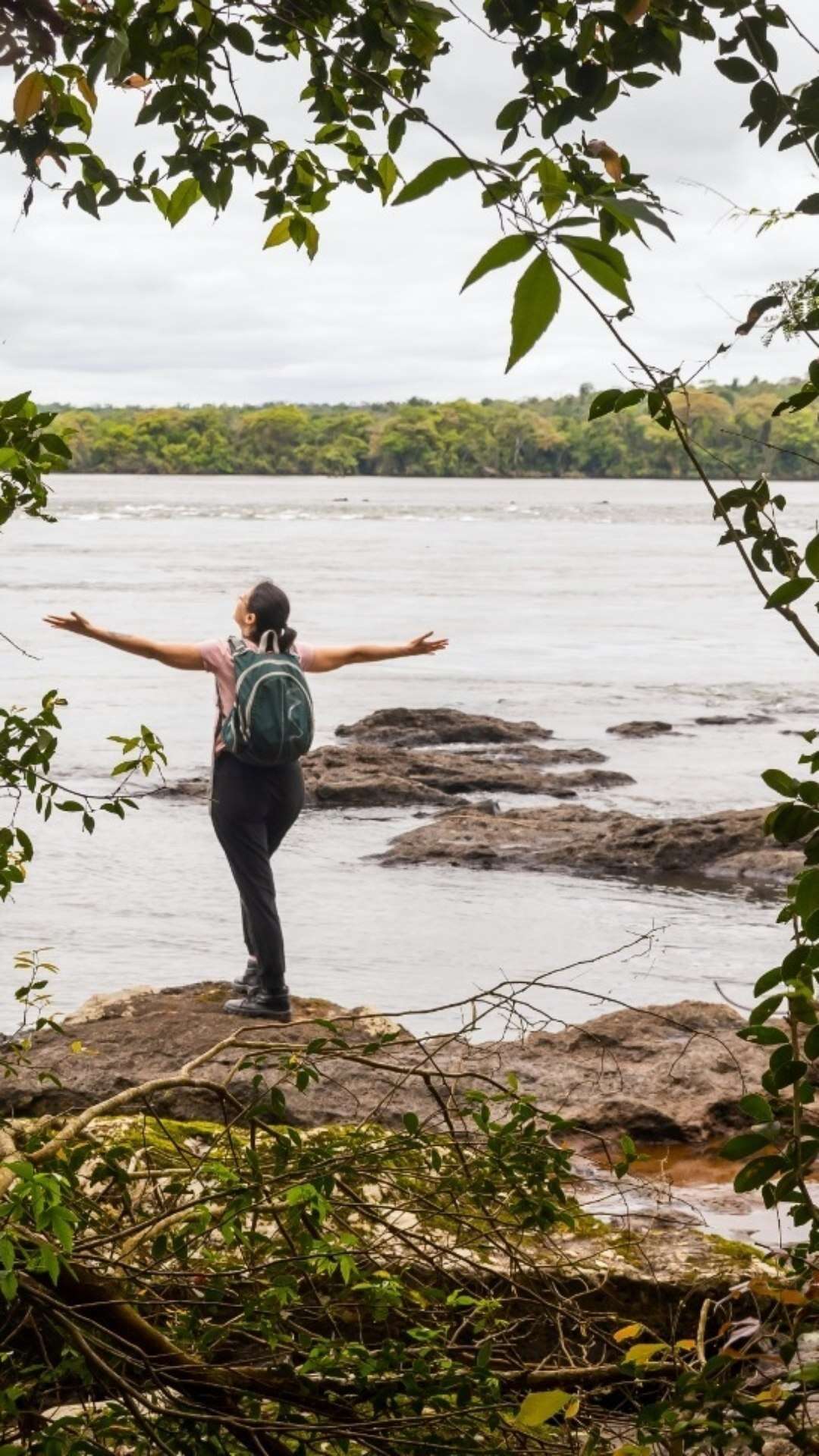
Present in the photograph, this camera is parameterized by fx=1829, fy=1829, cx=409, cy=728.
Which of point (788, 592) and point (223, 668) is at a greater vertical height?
point (788, 592)

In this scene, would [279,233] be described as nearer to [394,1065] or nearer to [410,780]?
[394,1065]

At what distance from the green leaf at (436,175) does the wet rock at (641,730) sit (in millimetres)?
23251

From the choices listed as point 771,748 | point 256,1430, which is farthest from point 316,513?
point 256,1430

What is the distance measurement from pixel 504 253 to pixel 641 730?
23536 mm

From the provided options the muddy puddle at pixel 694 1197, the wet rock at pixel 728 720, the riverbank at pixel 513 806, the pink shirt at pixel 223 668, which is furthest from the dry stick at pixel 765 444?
the wet rock at pixel 728 720

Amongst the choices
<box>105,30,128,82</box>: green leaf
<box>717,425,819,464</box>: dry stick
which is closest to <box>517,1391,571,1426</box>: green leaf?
<box>717,425,819,464</box>: dry stick

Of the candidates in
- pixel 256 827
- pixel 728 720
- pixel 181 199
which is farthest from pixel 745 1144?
pixel 728 720

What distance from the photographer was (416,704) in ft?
93.3

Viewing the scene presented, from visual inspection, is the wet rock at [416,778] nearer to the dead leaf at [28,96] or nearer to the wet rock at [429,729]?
the wet rock at [429,729]

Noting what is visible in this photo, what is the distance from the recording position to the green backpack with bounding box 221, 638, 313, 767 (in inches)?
313

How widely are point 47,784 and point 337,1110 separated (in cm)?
268

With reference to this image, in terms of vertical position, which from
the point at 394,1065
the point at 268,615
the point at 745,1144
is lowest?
the point at 394,1065

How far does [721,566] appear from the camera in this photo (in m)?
78.0

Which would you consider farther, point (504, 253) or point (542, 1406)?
point (542, 1406)
